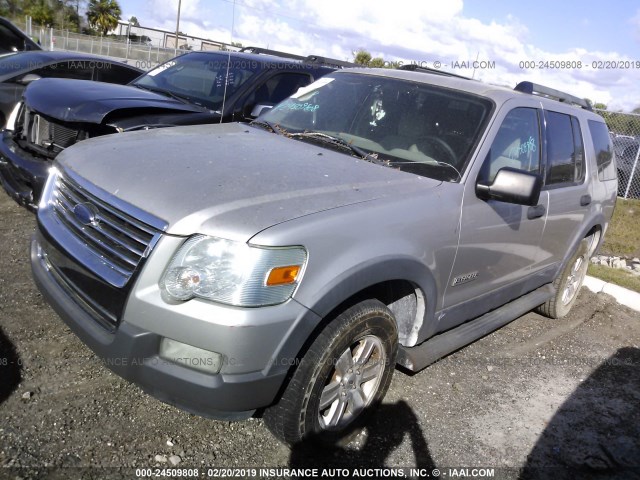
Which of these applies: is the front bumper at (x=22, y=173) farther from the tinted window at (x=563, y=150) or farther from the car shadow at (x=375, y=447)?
the tinted window at (x=563, y=150)

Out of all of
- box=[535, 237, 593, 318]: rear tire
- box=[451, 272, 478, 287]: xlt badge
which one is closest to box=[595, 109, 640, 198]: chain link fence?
box=[535, 237, 593, 318]: rear tire

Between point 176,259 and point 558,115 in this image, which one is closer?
point 176,259

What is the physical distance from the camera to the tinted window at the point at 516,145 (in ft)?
11.7

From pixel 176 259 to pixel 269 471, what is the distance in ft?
3.89

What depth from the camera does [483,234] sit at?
342 cm

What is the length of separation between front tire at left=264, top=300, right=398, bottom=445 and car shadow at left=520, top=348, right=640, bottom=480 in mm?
974

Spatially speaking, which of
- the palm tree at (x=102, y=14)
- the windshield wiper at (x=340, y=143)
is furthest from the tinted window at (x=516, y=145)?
the palm tree at (x=102, y=14)

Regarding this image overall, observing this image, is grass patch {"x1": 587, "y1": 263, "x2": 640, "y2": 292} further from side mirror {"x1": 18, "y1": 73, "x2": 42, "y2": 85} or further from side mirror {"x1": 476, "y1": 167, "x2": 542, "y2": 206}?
side mirror {"x1": 18, "y1": 73, "x2": 42, "y2": 85}

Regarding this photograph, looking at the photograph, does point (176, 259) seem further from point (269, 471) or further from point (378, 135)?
point (378, 135)

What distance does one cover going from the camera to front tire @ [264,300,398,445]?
2584mm

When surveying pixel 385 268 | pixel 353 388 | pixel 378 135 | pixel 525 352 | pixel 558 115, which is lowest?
pixel 525 352

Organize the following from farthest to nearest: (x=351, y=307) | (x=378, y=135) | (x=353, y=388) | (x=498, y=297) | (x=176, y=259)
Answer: (x=498, y=297)
(x=378, y=135)
(x=353, y=388)
(x=351, y=307)
(x=176, y=259)

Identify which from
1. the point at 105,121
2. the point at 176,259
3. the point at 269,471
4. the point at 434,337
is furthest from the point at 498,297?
the point at 105,121

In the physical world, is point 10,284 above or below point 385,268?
below
